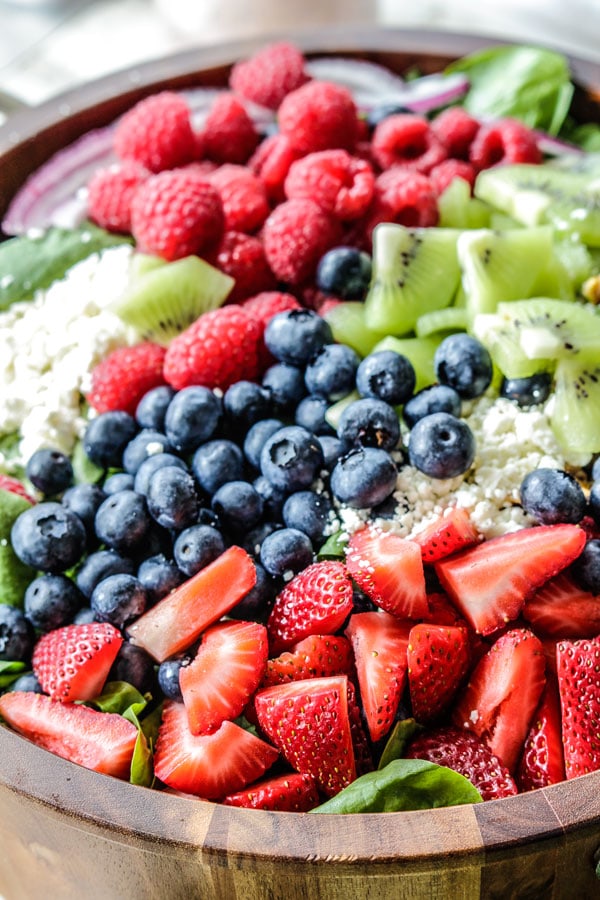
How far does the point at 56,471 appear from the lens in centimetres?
155

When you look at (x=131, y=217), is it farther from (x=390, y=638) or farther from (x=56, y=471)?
(x=390, y=638)

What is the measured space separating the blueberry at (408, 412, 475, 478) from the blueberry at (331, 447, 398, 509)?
5cm

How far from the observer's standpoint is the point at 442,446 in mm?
1374

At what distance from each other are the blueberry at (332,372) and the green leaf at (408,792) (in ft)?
2.10

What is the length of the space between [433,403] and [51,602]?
685mm

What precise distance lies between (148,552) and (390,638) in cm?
43

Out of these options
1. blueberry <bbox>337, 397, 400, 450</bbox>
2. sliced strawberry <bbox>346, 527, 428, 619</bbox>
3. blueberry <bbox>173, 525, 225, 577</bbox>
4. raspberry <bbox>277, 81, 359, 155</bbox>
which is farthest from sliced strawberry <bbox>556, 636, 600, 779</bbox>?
raspberry <bbox>277, 81, 359, 155</bbox>

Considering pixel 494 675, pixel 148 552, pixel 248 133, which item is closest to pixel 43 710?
pixel 148 552

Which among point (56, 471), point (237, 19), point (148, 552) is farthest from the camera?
point (237, 19)

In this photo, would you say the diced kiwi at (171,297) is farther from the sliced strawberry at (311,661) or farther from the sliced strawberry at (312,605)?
the sliced strawberry at (311,661)

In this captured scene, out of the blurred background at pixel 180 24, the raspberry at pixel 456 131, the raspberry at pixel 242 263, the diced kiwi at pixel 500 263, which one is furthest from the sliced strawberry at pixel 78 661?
the blurred background at pixel 180 24

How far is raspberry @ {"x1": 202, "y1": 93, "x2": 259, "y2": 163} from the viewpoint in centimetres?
202

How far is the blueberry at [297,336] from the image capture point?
1.55 m

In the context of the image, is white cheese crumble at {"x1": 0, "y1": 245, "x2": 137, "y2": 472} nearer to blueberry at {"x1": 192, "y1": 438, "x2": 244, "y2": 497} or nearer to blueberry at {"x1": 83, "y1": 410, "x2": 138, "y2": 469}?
blueberry at {"x1": 83, "y1": 410, "x2": 138, "y2": 469}
